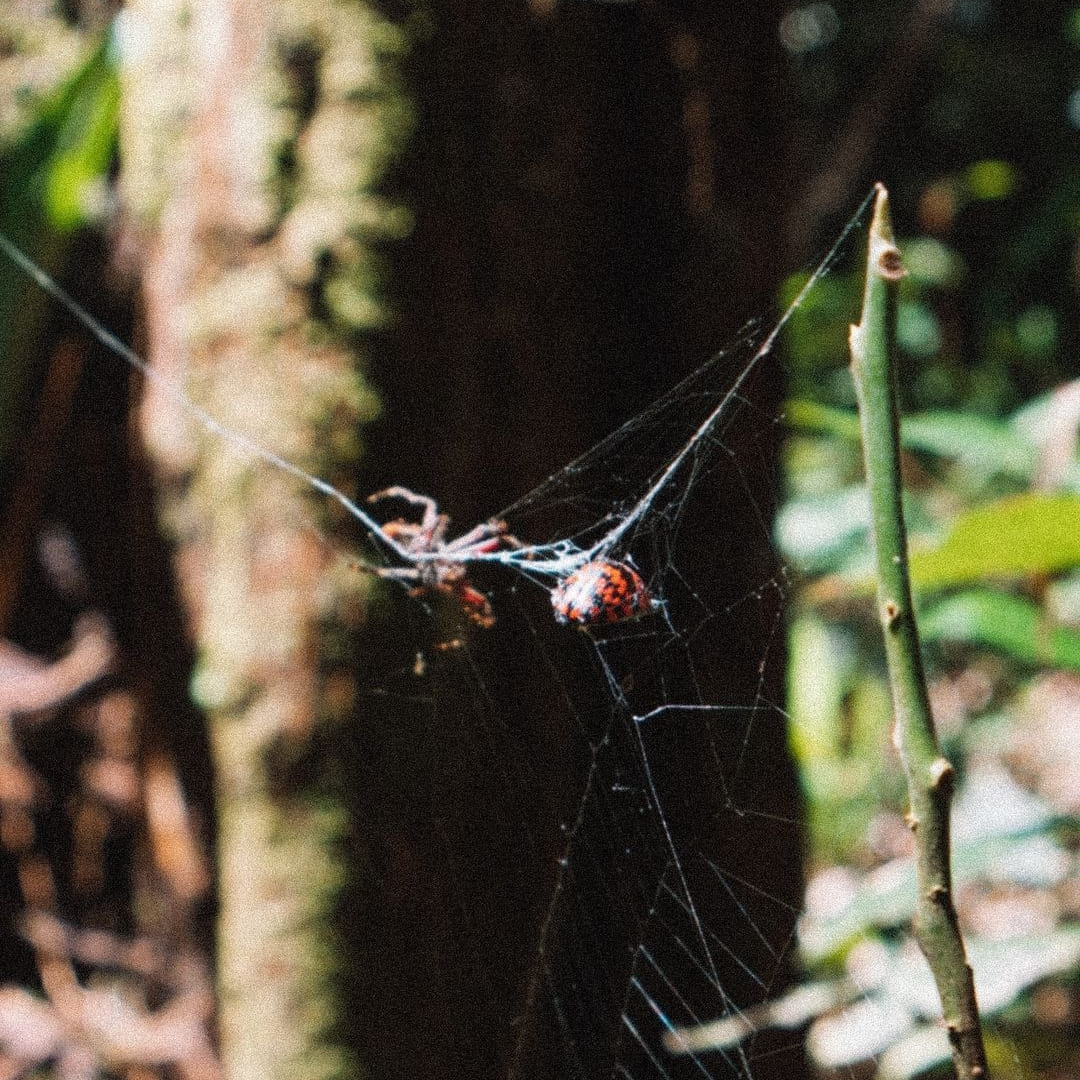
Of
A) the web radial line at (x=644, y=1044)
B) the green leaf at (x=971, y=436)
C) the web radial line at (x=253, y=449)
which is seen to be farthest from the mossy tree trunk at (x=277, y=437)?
the green leaf at (x=971, y=436)

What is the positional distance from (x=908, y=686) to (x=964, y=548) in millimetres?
532

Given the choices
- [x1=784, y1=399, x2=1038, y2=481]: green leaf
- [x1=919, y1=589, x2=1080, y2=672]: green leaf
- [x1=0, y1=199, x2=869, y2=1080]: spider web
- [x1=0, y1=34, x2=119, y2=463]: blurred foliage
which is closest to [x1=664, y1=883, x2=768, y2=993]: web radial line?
[x1=0, y1=199, x2=869, y2=1080]: spider web

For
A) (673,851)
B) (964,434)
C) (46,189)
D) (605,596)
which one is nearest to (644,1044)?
(673,851)

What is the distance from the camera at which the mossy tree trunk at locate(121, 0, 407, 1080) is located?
795 mm

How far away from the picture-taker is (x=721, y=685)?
2.47ft

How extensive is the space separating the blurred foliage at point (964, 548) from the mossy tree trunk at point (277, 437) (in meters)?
0.39

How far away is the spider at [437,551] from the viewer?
2.43 feet

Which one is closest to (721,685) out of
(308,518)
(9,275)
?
(308,518)

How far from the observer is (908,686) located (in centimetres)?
31

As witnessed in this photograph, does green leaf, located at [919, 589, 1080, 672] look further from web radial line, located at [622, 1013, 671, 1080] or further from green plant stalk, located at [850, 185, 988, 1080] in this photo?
green plant stalk, located at [850, 185, 988, 1080]

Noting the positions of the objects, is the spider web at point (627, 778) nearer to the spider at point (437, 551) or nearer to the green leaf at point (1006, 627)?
the spider at point (437, 551)

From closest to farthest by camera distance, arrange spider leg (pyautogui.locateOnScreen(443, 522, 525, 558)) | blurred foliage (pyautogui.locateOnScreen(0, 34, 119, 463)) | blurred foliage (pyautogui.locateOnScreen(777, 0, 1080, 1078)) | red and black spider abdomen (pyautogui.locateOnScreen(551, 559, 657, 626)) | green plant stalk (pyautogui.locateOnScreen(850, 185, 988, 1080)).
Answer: green plant stalk (pyautogui.locateOnScreen(850, 185, 988, 1080))
red and black spider abdomen (pyautogui.locateOnScreen(551, 559, 657, 626))
spider leg (pyautogui.locateOnScreen(443, 522, 525, 558))
blurred foliage (pyautogui.locateOnScreen(777, 0, 1080, 1078))
blurred foliage (pyautogui.locateOnScreen(0, 34, 119, 463))

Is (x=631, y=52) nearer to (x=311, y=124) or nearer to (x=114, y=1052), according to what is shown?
(x=311, y=124)

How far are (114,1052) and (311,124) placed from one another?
3.32 feet
